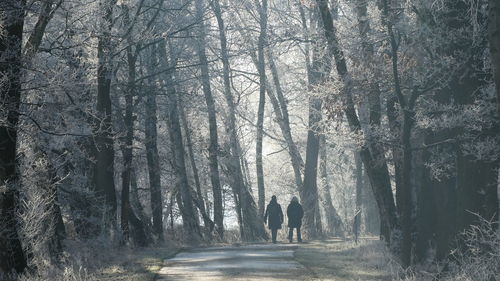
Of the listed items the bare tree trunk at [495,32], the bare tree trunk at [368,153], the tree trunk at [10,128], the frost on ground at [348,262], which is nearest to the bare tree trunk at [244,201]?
the frost on ground at [348,262]

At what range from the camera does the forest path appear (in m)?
16.8

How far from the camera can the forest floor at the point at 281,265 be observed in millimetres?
16984

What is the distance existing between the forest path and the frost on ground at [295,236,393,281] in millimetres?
378

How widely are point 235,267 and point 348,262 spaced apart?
358 cm

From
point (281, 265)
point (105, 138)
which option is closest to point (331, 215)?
point (105, 138)

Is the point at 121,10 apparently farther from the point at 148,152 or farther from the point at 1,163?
the point at 1,163

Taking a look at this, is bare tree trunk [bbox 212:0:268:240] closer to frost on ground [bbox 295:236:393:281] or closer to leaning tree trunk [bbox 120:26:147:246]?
leaning tree trunk [bbox 120:26:147:246]

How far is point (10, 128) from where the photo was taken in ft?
48.0

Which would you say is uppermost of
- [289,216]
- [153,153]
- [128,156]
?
[153,153]

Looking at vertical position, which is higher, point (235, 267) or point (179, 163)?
point (179, 163)

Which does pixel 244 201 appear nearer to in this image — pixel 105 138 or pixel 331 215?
pixel 331 215

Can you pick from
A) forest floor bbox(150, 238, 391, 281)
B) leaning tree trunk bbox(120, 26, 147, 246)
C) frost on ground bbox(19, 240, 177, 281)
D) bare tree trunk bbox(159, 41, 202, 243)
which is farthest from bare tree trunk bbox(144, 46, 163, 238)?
forest floor bbox(150, 238, 391, 281)

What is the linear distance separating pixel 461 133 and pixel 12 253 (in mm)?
9593

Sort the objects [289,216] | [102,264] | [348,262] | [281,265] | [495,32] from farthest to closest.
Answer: [289,216]
[348,262]
[102,264]
[281,265]
[495,32]
